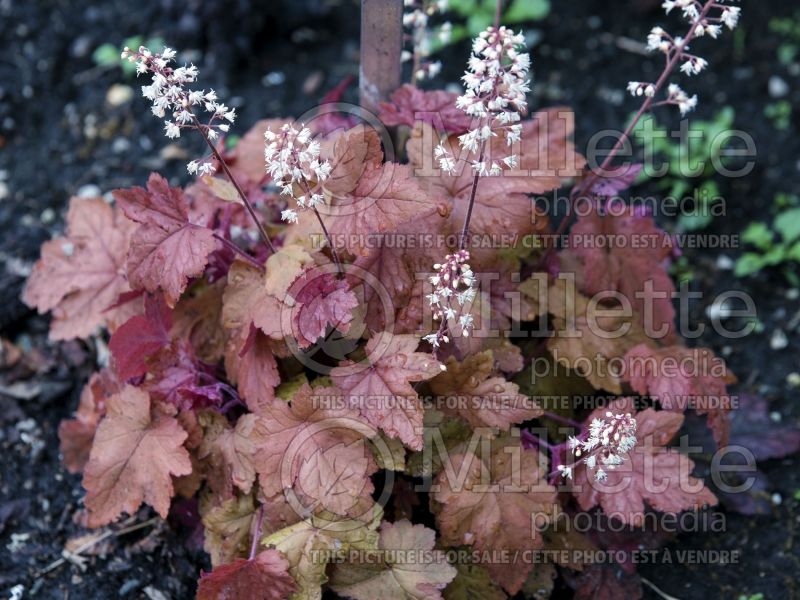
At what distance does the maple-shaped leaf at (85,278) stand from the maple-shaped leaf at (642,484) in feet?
4.97

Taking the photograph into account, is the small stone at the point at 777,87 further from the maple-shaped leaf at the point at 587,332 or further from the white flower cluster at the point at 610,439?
the white flower cluster at the point at 610,439

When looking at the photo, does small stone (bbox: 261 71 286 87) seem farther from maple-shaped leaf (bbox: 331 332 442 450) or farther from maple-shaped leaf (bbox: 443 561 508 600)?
maple-shaped leaf (bbox: 443 561 508 600)

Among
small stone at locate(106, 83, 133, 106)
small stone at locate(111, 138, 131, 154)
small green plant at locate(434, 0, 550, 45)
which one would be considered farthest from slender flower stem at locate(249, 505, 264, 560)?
small green plant at locate(434, 0, 550, 45)

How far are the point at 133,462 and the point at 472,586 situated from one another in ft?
3.36

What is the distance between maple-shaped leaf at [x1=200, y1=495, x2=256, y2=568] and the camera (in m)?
2.24

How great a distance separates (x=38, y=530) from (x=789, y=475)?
8.37ft

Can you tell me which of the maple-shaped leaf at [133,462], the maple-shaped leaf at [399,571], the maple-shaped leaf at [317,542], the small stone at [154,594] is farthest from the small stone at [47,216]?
the maple-shaped leaf at [399,571]

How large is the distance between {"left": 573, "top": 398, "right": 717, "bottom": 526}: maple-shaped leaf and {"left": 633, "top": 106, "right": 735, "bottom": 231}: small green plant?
1.54m

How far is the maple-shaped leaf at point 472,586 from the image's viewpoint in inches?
89.9

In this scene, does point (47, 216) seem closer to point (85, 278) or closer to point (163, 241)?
point (85, 278)

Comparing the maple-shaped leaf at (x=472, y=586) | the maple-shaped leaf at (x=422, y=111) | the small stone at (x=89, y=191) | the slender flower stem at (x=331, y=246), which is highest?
the small stone at (x=89, y=191)

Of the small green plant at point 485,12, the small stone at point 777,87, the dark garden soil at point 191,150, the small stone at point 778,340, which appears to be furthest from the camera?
the small green plant at point 485,12

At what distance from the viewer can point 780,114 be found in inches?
147

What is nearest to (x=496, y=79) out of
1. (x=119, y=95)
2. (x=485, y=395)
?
(x=485, y=395)
